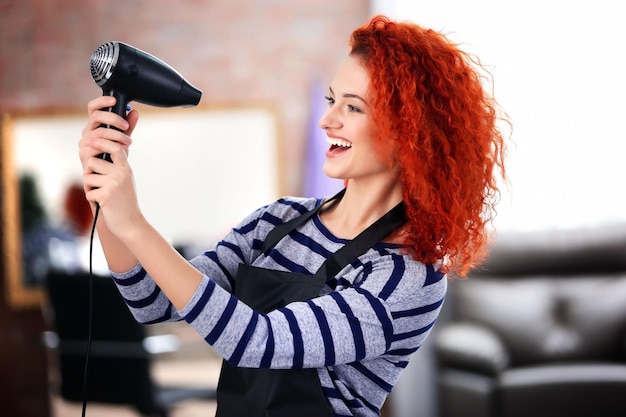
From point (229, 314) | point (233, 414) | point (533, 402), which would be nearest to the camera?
point (229, 314)

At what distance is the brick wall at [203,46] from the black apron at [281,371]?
2.84 m

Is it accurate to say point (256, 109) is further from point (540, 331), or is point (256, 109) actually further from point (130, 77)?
point (130, 77)

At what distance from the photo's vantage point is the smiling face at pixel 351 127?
120 cm

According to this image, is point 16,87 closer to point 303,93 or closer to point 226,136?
point 226,136

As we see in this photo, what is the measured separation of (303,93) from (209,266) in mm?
2910

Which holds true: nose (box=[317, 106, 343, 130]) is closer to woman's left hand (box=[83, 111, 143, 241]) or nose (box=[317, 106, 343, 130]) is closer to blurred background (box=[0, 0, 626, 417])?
woman's left hand (box=[83, 111, 143, 241])

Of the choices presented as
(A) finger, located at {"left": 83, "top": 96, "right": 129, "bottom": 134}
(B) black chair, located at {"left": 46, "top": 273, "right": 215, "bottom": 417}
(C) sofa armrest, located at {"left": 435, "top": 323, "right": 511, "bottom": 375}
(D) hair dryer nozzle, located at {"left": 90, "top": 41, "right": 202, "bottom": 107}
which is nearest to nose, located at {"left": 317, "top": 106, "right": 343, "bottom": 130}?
(D) hair dryer nozzle, located at {"left": 90, "top": 41, "right": 202, "bottom": 107}

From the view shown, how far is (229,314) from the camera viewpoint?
3.08 ft

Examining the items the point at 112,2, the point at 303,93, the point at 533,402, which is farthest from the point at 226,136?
the point at 533,402

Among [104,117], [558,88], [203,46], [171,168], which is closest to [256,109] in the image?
[203,46]

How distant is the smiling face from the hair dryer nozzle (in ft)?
0.83

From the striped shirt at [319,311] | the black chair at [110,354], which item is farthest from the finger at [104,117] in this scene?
the black chair at [110,354]

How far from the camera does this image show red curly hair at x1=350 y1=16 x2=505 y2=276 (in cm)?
117

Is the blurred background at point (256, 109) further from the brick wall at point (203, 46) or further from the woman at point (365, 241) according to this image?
the woman at point (365, 241)
